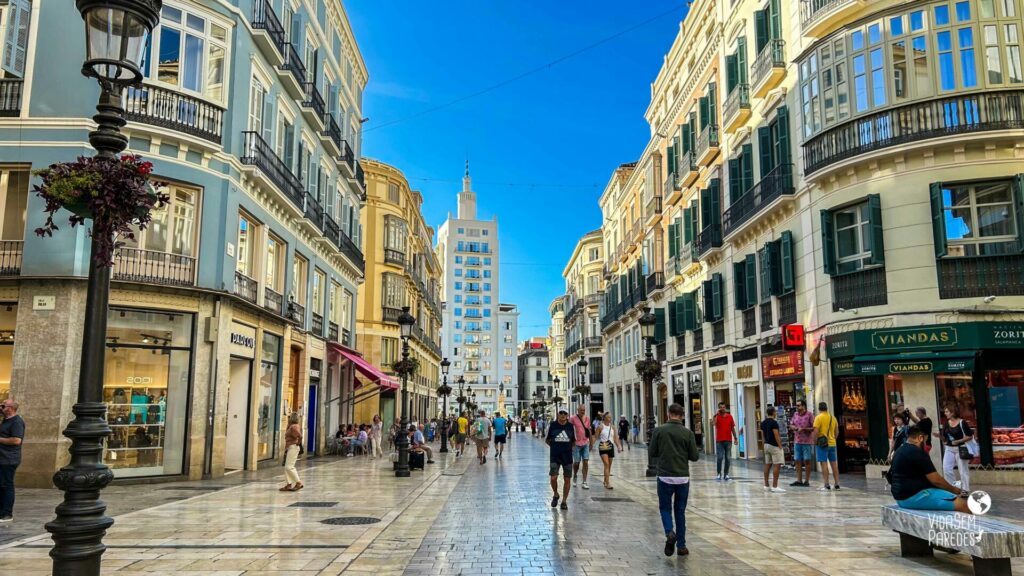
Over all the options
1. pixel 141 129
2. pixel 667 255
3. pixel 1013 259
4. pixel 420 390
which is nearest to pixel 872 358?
pixel 1013 259

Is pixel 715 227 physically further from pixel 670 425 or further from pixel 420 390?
pixel 420 390

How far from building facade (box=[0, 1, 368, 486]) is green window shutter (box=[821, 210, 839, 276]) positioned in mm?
14719

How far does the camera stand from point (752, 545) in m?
9.36

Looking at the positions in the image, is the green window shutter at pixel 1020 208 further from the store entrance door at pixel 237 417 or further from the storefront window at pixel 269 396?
the storefront window at pixel 269 396

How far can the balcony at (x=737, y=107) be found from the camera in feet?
80.6

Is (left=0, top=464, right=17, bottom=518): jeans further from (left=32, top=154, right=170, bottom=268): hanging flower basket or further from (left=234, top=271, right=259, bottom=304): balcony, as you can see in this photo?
(left=234, top=271, right=259, bottom=304): balcony

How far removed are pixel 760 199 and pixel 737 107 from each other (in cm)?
377

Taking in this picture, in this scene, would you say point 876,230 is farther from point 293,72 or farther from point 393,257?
point 393,257

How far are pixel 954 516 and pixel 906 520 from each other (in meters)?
0.60

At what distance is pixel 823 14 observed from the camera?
1912 centimetres

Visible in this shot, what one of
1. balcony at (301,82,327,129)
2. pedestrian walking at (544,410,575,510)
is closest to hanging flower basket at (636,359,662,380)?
pedestrian walking at (544,410,575,510)

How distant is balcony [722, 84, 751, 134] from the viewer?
2456cm

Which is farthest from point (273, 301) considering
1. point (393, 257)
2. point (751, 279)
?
point (393, 257)

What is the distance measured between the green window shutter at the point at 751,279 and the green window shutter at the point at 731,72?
6260 mm
